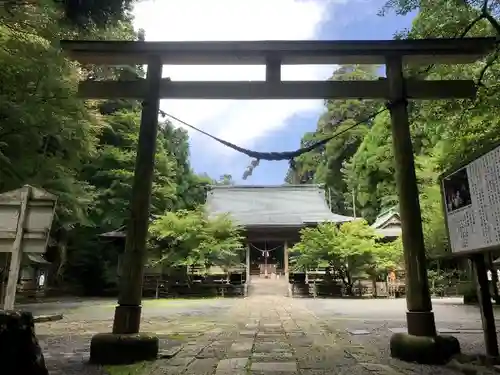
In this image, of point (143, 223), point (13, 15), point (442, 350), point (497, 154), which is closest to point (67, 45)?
point (143, 223)

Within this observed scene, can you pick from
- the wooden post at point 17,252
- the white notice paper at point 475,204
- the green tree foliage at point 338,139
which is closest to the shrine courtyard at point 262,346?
the wooden post at point 17,252

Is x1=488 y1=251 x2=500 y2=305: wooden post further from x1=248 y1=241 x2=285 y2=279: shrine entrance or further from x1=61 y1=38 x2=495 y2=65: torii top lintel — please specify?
x1=248 y1=241 x2=285 y2=279: shrine entrance

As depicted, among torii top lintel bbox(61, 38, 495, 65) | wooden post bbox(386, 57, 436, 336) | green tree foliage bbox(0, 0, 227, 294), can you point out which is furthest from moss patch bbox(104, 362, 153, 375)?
green tree foliage bbox(0, 0, 227, 294)

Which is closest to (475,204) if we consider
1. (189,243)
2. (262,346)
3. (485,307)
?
(485,307)

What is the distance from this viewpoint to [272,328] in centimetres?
680

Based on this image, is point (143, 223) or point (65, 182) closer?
point (143, 223)

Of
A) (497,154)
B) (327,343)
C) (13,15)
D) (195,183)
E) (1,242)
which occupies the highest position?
(195,183)

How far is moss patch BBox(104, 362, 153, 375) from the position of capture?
3.57 m

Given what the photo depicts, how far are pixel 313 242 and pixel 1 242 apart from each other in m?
13.6

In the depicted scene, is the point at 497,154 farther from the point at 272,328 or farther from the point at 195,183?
the point at 195,183

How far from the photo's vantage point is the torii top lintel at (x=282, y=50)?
15.5 feet

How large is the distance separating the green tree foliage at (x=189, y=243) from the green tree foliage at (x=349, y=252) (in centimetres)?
329

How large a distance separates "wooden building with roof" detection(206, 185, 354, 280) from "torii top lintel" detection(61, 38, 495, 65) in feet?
Answer: 55.1

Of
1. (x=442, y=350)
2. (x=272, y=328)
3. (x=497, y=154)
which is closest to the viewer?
(x=497, y=154)
